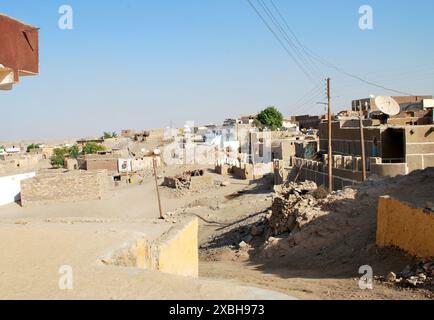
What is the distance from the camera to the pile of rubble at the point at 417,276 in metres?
8.63

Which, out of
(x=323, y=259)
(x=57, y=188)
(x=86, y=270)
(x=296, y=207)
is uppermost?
(x=86, y=270)

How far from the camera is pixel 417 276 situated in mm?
8867

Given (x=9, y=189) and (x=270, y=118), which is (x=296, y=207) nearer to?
(x=9, y=189)

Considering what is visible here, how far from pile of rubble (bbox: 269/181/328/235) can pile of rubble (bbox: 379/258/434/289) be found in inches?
238

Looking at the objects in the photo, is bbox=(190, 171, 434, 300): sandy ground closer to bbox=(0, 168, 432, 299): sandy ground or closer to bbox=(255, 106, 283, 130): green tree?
bbox=(0, 168, 432, 299): sandy ground

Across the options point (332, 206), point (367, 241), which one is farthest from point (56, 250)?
point (332, 206)

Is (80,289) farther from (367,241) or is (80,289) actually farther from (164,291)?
(367,241)

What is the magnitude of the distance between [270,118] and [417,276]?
66.2 meters

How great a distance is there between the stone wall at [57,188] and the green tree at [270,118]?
43015mm

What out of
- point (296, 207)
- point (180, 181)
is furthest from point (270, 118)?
point (296, 207)

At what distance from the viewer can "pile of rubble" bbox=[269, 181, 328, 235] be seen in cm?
1606

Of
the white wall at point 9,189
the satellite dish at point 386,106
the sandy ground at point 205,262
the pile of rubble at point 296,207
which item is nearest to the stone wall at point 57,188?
the white wall at point 9,189

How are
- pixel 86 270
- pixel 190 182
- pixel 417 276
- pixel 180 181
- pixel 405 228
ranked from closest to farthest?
pixel 86 270 < pixel 417 276 < pixel 405 228 < pixel 190 182 < pixel 180 181
